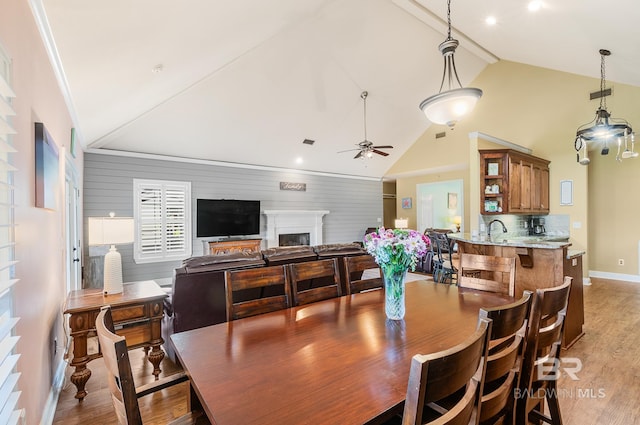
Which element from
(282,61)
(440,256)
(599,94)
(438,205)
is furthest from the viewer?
(438,205)

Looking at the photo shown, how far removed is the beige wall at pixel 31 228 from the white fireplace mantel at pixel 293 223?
5.37 metres

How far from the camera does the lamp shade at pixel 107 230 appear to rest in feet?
8.38

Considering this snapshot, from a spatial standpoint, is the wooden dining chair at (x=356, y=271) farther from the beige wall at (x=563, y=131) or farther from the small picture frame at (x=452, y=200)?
the small picture frame at (x=452, y=200)

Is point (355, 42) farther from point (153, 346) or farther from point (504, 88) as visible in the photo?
point (153, 346)

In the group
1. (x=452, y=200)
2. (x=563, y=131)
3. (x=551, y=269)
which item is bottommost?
(x=551, y=269)

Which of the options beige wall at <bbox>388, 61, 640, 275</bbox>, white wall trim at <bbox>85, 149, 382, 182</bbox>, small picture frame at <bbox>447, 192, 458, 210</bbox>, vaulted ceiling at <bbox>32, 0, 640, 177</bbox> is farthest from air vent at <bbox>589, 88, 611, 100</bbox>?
white wall trim at <bbox>85, 149, 382, 182</bbox>

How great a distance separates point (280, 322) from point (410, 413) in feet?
3.49

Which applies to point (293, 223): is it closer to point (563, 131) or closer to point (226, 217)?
point (226, 217)

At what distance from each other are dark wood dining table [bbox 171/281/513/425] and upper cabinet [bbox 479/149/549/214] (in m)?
3.97

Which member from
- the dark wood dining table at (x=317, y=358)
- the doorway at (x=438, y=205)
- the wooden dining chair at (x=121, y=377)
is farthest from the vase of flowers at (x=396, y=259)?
the doorway at (x=438, y=205)

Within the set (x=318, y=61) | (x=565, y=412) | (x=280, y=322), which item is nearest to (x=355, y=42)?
(x=318, y=61)

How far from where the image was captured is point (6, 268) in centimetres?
120

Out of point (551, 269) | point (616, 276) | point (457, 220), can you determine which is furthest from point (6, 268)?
point (457, 220)

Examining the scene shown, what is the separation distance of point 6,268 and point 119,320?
55.0 inches
